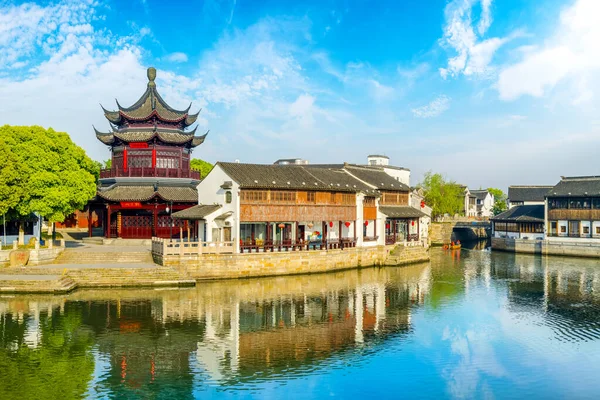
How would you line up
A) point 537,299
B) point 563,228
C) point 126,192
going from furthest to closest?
point 563,228 → point 126,192 → point 537,299

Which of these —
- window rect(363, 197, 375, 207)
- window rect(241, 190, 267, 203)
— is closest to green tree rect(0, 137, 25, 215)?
window rect(241, 190, 267, 203)

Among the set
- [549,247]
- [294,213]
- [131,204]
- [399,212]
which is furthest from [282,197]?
[549,247]

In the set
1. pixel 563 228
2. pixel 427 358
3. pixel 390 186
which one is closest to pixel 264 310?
pixel 427 358

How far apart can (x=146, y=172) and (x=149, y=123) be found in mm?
5724

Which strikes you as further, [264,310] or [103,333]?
[264,310]

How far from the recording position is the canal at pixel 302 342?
20312 mm

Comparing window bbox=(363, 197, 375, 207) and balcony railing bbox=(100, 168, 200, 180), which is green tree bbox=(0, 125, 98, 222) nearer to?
balcony railing bbox=(100, 168, 200, 180)

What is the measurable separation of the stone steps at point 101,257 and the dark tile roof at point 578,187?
172 ft

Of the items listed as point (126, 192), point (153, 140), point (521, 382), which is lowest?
point (521, 382)

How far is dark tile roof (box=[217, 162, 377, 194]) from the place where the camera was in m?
45.2

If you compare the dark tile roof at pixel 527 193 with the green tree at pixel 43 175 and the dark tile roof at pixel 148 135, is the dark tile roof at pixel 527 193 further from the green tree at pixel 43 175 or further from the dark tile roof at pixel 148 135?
the green tree at pixel 43 175

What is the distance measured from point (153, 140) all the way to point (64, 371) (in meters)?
37.4

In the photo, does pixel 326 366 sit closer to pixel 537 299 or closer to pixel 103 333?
pixel 103 333

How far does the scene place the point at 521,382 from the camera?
20984 millimetres
